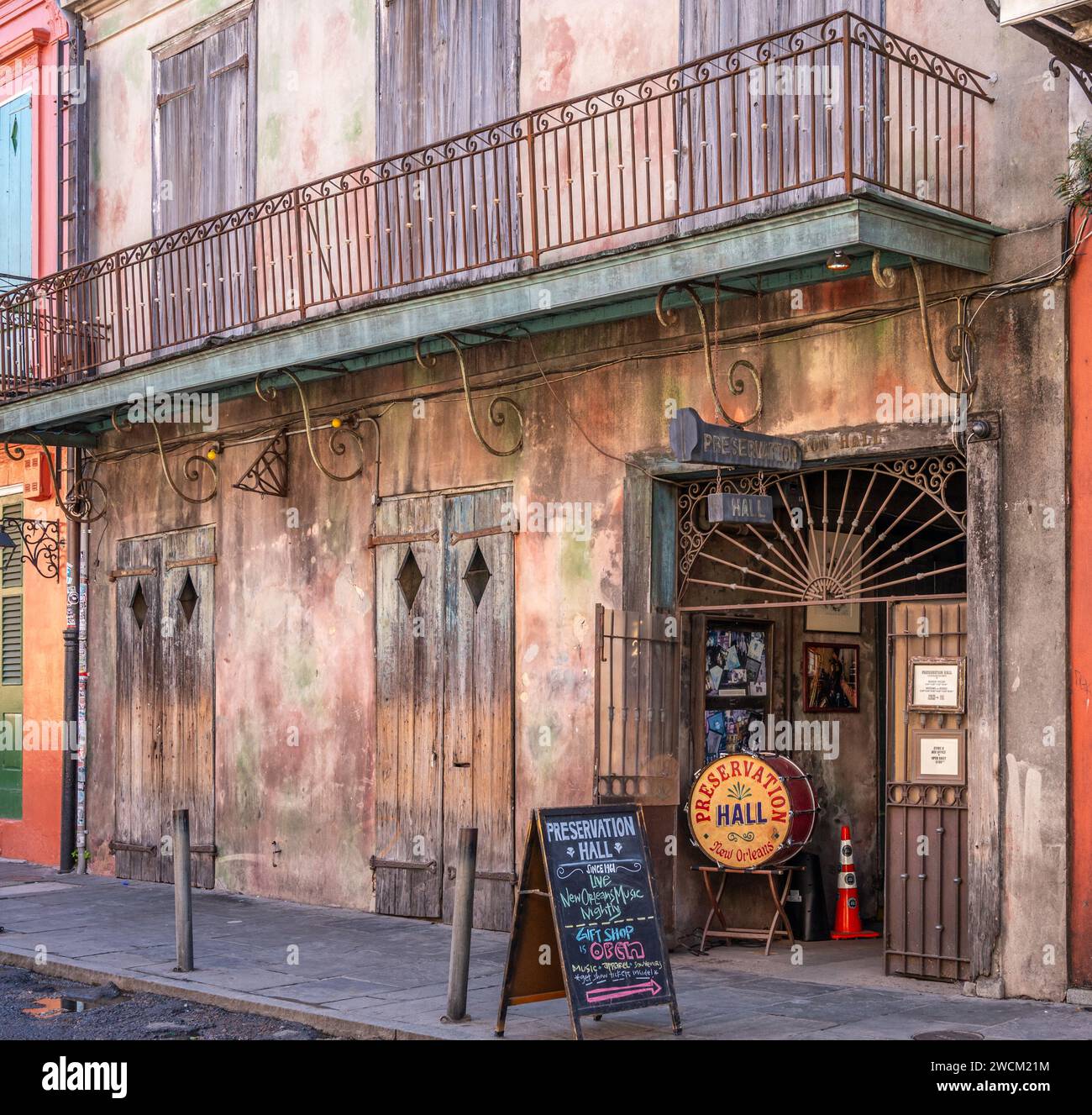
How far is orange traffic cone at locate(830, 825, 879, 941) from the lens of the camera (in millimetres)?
11188

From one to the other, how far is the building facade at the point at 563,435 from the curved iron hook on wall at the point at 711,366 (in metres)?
0.04

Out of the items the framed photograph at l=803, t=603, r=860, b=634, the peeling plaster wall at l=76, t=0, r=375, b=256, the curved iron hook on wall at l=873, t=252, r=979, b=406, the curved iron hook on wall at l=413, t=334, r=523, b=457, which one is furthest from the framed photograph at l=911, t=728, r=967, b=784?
the peeling plaster wall at l=76, t=0, r=375, b=256

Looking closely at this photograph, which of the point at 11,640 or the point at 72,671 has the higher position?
the point at 11,640

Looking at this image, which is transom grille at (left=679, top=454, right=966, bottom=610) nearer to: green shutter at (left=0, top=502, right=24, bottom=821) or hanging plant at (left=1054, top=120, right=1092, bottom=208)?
hanging plant at (left=1054, top=120, right=1092, bottom=208)

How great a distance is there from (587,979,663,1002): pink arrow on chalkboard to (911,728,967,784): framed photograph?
2.31 meters

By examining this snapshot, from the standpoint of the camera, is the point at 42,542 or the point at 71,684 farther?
the point at 42,542

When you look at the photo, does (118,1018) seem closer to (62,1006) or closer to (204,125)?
(62,1006)

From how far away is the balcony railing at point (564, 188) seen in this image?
899 cm

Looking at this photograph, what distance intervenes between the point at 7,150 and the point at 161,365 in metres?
5.49

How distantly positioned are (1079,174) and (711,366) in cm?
247

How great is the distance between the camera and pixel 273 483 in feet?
44.3

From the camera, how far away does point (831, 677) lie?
1207 centimetres

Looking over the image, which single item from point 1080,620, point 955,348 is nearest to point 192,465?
point 955,348

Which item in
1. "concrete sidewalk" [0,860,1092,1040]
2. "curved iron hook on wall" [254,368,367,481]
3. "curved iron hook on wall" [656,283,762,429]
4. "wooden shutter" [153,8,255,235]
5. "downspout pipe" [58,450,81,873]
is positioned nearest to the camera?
"concrete sidewalk" [0,860,1092,1040]
